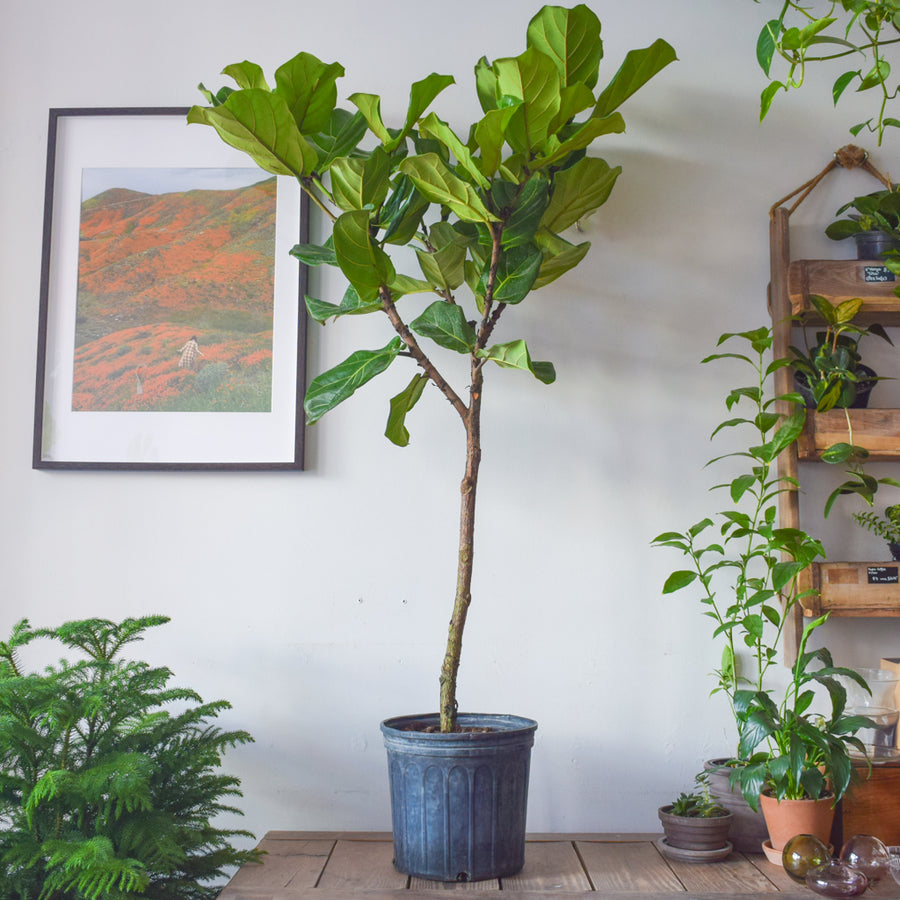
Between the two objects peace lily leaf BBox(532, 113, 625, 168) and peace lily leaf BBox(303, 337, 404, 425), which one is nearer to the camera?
peace lily leaf BBox(532, 113, 625, 168)

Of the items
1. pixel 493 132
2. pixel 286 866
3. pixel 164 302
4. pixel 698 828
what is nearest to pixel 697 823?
pixel 698 828

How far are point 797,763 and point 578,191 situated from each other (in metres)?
1.07

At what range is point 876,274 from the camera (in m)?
1.81

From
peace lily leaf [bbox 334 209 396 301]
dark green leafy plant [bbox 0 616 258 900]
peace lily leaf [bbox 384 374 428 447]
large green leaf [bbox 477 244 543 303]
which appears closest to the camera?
dark green leafy plant [bbox 0 616 258 900]

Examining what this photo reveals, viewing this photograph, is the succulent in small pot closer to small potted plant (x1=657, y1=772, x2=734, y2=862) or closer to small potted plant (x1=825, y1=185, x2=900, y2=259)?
small potted plant (x1=657, y1=772, x2=734, y2=862)

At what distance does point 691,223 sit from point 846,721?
42.9 inches

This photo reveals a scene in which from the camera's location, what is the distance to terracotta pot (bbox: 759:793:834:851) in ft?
4.95

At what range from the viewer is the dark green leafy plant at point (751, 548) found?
5.36ft

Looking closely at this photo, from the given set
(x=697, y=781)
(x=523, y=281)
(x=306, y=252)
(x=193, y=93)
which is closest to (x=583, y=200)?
(x=523, y=281)

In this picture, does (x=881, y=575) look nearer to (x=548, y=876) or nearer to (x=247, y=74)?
(x=548, y=876)

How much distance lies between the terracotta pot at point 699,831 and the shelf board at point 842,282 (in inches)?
39.9

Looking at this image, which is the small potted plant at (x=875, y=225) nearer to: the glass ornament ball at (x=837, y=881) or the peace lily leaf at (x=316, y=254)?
the peace lily leaf at (x=316, y=254)

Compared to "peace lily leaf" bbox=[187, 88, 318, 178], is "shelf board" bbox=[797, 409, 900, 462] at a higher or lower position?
lower

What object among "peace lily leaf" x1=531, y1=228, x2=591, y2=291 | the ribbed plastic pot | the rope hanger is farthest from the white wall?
the ribbed plastic pot
